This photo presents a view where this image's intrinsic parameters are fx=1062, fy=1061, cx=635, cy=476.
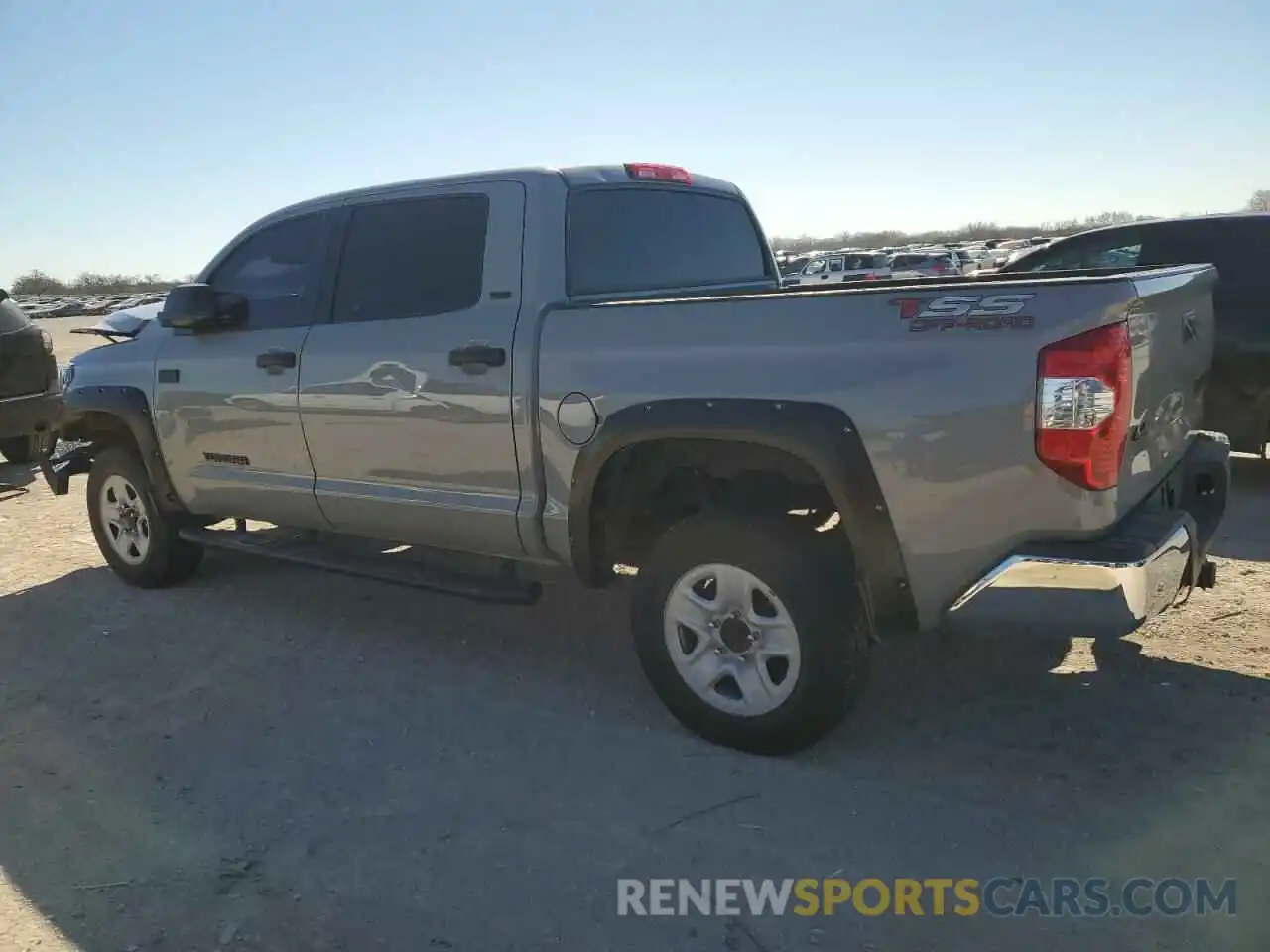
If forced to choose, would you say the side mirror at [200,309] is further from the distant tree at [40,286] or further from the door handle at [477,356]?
the distant tree at [40,286]

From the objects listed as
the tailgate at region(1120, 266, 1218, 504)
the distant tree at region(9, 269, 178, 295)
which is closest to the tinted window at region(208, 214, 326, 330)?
the tailgate at region(1120, 266, 1218, 504)

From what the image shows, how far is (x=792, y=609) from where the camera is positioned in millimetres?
3344

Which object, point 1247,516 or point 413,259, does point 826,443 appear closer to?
point 413,259

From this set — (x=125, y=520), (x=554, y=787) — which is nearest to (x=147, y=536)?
(x=125, y=520)

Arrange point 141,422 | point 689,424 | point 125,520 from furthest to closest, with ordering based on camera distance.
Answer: point 125,520 → point 141,422 → point 689,424

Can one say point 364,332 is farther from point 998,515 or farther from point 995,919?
point 995,919

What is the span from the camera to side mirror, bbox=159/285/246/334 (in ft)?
16.2

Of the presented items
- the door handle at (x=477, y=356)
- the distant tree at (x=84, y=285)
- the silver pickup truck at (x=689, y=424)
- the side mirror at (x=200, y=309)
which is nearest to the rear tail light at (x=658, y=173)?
the silver pickup truck at (x=689, y=424)

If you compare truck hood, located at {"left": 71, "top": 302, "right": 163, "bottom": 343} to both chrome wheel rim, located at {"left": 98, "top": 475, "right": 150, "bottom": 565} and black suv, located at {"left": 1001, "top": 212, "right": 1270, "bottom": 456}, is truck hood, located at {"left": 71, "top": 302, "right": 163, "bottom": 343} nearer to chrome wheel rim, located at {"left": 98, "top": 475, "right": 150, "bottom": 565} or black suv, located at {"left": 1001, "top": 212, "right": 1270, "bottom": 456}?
chrome wheel rim, located at {"left": 98, "top": 475, "right": 150, "bottom": 565}

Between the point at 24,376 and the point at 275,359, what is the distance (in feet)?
18.9

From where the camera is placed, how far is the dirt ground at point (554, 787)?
2.76m

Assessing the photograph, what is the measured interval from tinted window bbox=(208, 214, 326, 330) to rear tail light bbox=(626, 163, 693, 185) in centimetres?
146

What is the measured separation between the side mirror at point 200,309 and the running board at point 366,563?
1.05 metres

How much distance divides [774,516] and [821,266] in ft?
91.5
